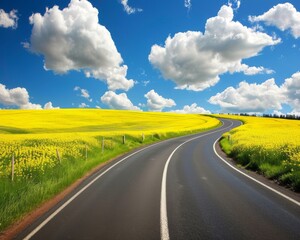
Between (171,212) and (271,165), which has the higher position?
(271,165)

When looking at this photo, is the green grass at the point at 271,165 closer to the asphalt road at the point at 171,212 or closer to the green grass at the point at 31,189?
the asphalt road at the point at 171,212

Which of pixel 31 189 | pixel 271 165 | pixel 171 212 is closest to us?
pixel 171 212

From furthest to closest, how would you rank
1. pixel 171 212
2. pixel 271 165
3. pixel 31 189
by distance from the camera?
pixel 271 165
pixel 31 189
pixel 171 212

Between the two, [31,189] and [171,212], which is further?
[31,189]

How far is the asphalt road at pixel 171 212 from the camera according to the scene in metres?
6.89

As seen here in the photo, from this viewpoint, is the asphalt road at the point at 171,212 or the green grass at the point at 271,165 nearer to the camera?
the asphalt road at the point at 171,212

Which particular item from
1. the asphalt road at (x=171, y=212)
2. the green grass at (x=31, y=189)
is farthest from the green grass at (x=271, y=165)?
the green grass at (x=31, y=189)

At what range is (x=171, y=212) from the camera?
846 centimetres

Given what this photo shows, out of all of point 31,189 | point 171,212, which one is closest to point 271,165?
point 171,212

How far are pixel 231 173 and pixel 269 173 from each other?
6.13 ft

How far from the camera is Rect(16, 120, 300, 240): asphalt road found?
6891 millimetres

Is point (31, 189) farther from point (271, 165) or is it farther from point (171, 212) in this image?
point (271, 165)

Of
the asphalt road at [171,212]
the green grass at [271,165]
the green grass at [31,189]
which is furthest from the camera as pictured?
the green grass at [271,165]

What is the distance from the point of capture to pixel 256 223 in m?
7.45
